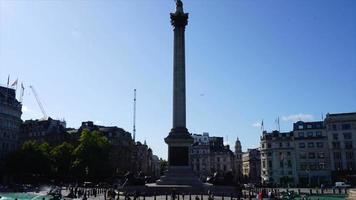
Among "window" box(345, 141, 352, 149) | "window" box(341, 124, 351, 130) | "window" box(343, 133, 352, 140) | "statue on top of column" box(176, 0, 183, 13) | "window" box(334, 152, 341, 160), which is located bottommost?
"window" box(334, 152, 341, 160)

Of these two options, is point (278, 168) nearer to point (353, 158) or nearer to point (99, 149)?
point (353, 158)

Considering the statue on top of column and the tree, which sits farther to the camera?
the tree

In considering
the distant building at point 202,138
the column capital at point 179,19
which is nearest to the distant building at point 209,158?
the distant building at point 202,138

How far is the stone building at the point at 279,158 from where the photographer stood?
124 meters

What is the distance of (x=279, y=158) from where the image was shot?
414ft

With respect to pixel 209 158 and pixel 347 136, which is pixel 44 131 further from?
pixel 347 136

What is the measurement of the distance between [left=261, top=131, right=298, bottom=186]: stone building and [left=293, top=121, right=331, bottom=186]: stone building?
5.68 feet

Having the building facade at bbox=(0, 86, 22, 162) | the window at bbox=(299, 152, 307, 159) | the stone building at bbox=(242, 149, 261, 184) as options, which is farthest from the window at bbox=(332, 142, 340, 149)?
the building facade at bbox=(0, 86, 22, 162)

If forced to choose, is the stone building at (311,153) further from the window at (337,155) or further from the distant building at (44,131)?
the distant building at (44,131)

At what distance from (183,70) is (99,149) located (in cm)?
3884

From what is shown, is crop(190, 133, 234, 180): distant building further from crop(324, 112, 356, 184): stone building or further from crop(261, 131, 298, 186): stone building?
crop(324, 112, 356, 184): stone building

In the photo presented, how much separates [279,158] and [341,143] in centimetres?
1844

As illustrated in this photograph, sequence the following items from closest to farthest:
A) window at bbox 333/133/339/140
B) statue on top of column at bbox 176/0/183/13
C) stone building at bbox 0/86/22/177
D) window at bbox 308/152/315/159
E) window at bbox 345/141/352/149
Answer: statue on top of column at bbox 176/0/183/13
stone building at bbox 0/86/22/177
window at bbox 345/141/352/149
window at bbox 333/133/339/140
window at bbox 308/152/315/159

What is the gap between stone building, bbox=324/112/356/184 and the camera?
11469 cm
